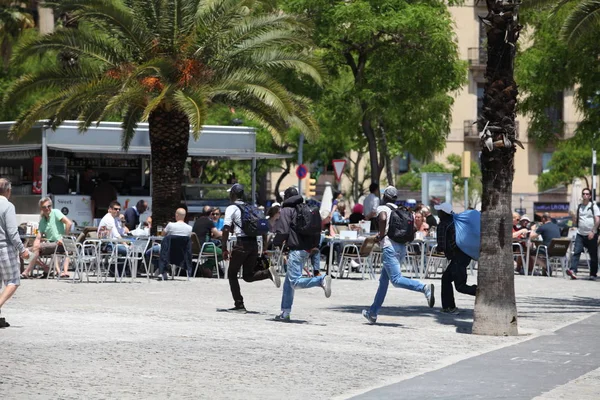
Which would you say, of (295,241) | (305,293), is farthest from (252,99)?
(295,241)

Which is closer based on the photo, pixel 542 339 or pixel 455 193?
pixel 542 339

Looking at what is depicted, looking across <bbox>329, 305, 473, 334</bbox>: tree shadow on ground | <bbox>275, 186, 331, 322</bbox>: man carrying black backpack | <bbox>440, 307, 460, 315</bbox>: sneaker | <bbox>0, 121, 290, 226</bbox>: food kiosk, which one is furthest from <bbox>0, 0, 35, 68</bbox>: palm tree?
<bbox>275, 186, 331, 322</bbox>: man carrying black backpack

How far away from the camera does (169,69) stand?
23688 mm

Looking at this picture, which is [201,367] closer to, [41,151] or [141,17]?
[141,17]

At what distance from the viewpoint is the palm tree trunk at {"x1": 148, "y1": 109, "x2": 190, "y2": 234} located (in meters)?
24.6

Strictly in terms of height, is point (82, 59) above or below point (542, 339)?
above

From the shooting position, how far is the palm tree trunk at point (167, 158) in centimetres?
2461

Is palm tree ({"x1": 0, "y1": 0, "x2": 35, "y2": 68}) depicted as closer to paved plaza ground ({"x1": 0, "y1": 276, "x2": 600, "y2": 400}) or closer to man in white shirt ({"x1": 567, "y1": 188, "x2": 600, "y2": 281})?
man in white shirt ({"x1": 567, "y1": 188, "x2": 600, "y2": 281})

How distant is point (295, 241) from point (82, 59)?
14035 mm

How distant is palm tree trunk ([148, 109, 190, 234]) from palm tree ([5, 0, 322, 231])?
0.06ft

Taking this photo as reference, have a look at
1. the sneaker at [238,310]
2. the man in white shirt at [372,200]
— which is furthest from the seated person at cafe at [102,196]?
the sneaker at [238,310]

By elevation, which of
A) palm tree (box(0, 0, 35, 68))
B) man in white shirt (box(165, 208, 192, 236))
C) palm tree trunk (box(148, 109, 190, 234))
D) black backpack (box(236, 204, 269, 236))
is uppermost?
palm tree (box(0, 0, 35, 68))

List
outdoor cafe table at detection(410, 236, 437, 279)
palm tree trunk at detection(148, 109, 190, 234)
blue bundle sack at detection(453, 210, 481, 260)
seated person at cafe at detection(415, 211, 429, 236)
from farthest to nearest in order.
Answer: seated person at cafe at detection(415, 211, 429, 236) → palm tree trunk at detection(148, 109, 190, 234) → outdoor cafe table at detection(410, 236, 437, 279) → blue bundle sack at detection(453, 210, 481, 260)

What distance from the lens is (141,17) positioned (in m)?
24.2
